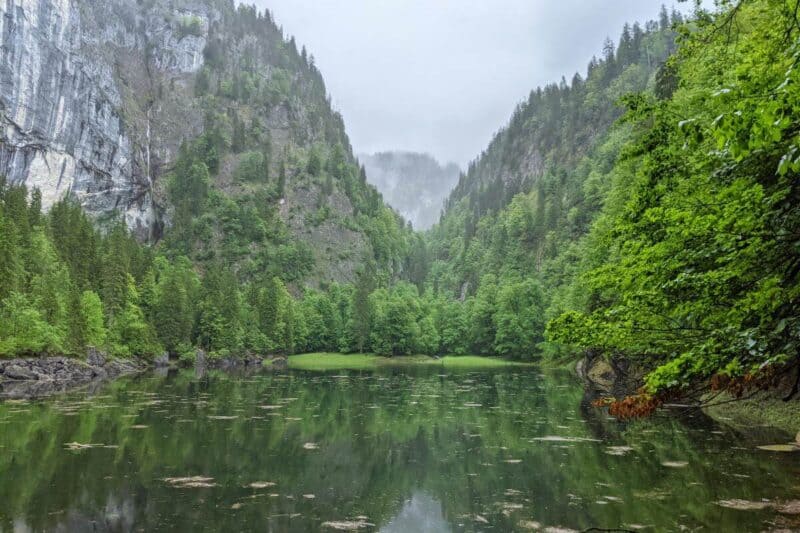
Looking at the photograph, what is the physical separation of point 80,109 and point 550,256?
122119mm

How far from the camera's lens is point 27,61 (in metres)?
118

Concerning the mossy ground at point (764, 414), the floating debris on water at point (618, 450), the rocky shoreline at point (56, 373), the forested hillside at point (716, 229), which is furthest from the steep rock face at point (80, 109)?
the forested hillside at point (716, 229)

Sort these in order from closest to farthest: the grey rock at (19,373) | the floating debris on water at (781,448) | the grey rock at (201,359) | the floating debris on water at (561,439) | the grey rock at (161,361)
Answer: the floating debris on water at (781,448), the floating debris on water at (561,439), the grey rock at (19,373), the grey rock at (161,361), the grey rock at (201,359)

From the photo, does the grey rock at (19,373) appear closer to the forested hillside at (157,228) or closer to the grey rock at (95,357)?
the forested hillside at (157,228)

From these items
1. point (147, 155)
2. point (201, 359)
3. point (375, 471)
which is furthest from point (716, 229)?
point (147, 155)

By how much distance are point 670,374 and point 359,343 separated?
11181cm

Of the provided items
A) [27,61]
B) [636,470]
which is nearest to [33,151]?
[27,61]

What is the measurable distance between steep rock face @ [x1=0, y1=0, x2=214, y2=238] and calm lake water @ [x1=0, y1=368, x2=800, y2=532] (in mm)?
108203

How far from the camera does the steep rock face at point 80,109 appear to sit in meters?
116

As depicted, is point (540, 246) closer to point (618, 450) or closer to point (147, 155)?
point (147, 155)

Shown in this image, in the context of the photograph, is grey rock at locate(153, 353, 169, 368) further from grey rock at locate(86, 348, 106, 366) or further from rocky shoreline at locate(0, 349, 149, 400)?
rocky shoreline at locate(0, 349, 149, 400)

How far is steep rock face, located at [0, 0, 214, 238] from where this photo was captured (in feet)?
379

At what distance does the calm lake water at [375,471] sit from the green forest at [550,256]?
417cm

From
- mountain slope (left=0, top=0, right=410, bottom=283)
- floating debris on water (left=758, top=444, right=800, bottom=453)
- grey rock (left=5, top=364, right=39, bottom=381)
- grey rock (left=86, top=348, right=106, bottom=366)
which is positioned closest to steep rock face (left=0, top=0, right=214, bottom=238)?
mountain slope (left=0, top=0, right=410, bottom=283)
